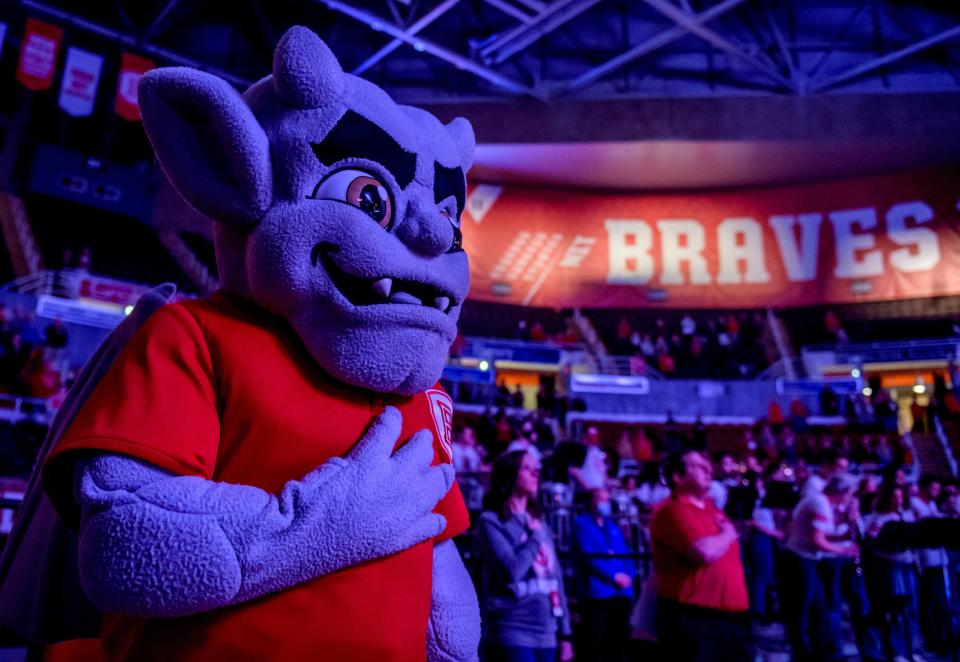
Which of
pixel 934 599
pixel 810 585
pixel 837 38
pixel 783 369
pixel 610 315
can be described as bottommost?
pixel 934 599

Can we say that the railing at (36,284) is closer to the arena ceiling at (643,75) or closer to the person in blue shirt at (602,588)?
the arena ceiling at (643,75)

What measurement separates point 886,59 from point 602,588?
13.2 metres

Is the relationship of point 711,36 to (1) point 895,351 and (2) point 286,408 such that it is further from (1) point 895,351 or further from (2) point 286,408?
(2) point 286,408

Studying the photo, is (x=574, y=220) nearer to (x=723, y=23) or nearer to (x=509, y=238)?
(x=509, y=238)

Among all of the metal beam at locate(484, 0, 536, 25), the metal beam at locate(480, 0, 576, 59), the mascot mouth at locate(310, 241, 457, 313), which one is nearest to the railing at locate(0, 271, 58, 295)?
the metal beam at locate(480, 0, 576, 59)

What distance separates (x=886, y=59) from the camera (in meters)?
13.2

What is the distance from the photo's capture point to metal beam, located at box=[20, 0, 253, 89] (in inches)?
495

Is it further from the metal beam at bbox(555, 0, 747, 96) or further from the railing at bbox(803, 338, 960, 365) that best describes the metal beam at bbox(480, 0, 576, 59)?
the railing at bbox(803, 338, 960, 365)

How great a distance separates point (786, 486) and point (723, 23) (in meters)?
11.1

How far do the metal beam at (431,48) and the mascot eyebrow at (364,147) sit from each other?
1217 centimetres

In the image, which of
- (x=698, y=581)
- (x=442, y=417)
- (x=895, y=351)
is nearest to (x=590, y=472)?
(x=698, y=581)

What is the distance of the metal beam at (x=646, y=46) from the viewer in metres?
12.0

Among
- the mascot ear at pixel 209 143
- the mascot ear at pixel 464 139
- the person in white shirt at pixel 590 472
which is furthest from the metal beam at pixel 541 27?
the mascot ear at pixel 209 143

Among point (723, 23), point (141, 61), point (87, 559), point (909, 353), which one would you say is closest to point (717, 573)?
point (87, 559)
